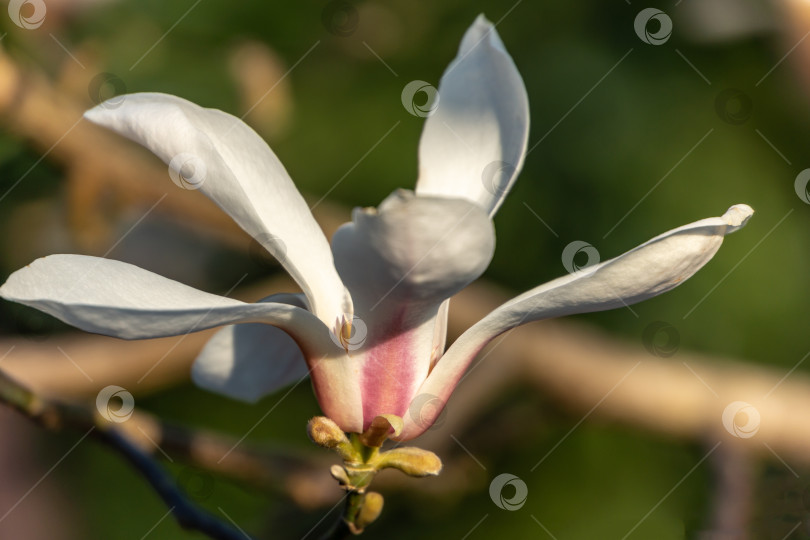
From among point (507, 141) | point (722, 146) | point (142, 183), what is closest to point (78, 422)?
point (507, 141)

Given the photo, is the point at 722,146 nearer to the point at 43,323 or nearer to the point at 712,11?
the point at 712,11

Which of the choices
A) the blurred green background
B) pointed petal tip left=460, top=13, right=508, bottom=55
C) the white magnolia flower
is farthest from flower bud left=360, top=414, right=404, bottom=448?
the blurred green background

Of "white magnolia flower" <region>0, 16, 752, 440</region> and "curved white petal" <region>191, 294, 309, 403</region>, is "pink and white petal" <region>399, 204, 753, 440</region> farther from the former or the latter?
"curved white petal" <region>191, 294, 309, 403</region>

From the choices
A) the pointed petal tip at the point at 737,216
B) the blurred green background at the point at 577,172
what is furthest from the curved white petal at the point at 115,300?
the blurred green background at the point at 577,172

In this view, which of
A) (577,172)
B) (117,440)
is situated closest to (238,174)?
(117,440)

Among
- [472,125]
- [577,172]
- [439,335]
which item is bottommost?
[439,335]

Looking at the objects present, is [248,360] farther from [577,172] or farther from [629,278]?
[577,172]
